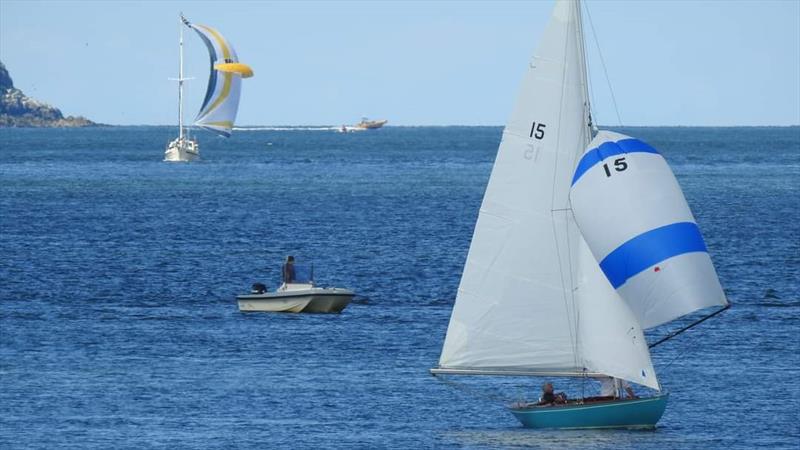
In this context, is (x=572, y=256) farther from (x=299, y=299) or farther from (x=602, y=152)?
(x=299, y=299)

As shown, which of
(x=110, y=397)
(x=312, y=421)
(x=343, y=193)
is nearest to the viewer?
(x=312, y=421)

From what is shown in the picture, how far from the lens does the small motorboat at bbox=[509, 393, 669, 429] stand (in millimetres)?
41594

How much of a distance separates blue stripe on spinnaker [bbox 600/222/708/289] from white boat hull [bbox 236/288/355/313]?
87.1 ft

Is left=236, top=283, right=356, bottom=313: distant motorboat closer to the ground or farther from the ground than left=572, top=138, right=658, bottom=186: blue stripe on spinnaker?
closer to the ground

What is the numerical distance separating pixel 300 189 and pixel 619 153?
127 meters

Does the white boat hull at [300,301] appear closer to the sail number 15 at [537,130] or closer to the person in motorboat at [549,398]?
the person in motorboat at [549,398]

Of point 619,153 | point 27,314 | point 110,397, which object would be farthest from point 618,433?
point 27,314

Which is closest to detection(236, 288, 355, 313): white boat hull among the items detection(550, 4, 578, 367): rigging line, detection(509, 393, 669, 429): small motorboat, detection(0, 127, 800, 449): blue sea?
detection(0, 127, 800, 449): blue sea

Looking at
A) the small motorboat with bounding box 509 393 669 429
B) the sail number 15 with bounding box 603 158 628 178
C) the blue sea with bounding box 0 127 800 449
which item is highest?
the sail number 15 with bounding box 603 158 628 178

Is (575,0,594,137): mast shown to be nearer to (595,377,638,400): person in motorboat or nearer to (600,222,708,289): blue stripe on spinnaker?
(600,222,708,289): blue stripe on spinnaker

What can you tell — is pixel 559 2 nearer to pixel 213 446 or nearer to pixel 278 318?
pixel 213 446

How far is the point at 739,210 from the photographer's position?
427 ft

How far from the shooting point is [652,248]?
40000 mm

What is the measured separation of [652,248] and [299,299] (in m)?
27.9
